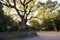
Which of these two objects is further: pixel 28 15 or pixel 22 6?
pixel 28 15

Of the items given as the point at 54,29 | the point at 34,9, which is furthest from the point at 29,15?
the point at 54,29

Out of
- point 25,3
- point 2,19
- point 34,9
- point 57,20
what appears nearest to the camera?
point 2,19

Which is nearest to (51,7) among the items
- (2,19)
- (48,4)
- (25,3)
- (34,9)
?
(48,4)

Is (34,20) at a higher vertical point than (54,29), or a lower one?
higher

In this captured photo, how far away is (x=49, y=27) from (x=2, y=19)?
10.8 metres

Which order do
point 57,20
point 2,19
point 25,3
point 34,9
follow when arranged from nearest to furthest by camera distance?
point 2,19, point 25,3, point 34,9, point 57,20

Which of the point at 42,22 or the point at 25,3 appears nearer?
the point at 25,3

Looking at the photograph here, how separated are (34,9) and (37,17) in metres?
2.18

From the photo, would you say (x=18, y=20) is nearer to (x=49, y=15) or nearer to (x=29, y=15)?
(x=29, y=15)

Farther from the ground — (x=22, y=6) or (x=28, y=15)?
(x=22, y=6)

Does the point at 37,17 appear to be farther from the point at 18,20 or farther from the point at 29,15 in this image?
the point at 18,20

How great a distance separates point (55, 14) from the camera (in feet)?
84.2

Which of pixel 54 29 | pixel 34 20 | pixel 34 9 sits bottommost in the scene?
pixel 54 29

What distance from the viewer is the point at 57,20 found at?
2714 centimetres
